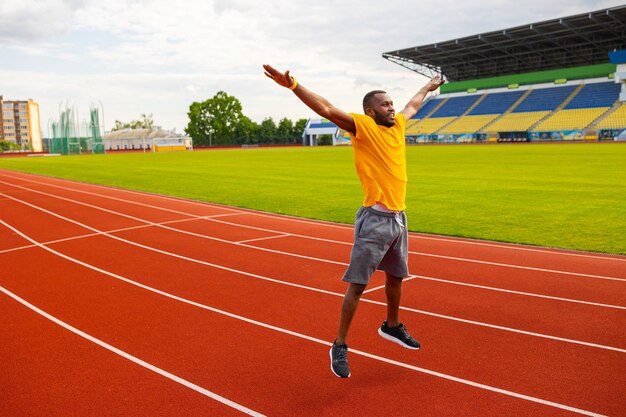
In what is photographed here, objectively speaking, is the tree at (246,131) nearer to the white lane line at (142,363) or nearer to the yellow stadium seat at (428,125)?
the yellow stadium seat at (428,125)

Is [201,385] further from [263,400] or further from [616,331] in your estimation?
[616,331]

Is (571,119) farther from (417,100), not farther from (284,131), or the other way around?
(417,100)

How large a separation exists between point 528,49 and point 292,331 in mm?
71044

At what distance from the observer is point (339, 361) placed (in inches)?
173

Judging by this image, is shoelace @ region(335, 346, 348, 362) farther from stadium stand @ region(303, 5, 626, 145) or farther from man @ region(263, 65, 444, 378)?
stadium stand @ region(303, 5, 626, 145)

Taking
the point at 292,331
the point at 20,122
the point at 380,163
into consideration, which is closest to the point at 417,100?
the point at 380,163

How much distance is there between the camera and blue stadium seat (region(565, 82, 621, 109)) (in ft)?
199

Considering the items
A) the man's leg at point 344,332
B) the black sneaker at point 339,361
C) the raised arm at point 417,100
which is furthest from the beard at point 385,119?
the black sneaker at point 339,361

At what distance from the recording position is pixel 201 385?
427cm

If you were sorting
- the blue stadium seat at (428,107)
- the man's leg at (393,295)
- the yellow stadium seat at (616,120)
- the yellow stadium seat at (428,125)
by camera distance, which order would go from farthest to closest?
the blue stadium seat at (428,107)
the yellow stadium seat at (428,125)
the yellow stadium seat at (616,120)
the man's leg at (393,295)

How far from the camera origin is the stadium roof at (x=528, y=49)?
5684cm

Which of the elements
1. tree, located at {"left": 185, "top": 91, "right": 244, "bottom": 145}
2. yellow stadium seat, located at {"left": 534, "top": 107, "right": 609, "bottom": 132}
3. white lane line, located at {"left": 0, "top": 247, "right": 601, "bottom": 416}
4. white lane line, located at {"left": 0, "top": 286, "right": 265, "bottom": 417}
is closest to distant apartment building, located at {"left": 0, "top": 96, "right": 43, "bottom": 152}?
tree, located at {"left": 185, "top": 91, "right": 244, "bottom": 145}

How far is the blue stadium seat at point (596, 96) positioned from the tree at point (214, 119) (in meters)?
61.4

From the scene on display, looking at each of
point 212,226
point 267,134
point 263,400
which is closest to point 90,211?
point 212,226
